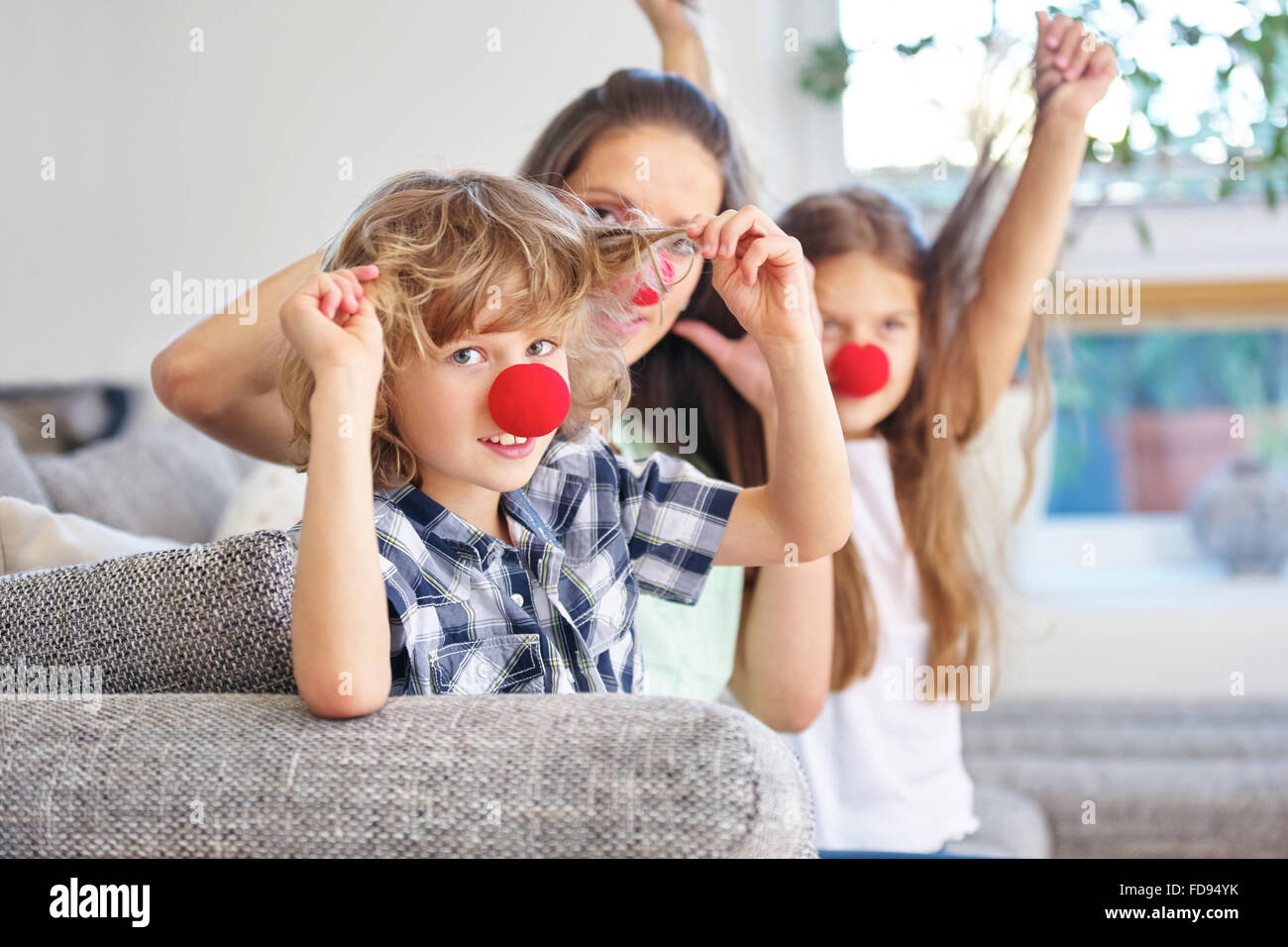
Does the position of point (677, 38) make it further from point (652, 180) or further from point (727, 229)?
point (727, 229)

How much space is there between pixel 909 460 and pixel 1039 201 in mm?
323

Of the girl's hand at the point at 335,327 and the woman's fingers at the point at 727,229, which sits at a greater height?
the woman's fingers at the point at 727,229

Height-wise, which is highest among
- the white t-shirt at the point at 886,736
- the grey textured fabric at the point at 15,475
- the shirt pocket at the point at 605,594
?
the grey textured fabric at the point at 15,475

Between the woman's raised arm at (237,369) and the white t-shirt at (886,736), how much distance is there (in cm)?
62

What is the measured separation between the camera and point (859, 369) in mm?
1177

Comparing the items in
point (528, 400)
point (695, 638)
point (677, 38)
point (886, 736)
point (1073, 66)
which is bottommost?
point (886, 736)

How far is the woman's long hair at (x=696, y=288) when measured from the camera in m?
1.12

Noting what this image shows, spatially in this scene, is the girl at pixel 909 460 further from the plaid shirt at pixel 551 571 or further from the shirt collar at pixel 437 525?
the shirt collar at pixel 437 525

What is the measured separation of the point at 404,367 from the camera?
2.52ft

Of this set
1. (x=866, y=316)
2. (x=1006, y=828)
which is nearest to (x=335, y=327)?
(x=866, y=316)

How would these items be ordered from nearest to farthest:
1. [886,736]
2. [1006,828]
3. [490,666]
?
1. [490,666]
2. [886,736]
3. [1006,828]

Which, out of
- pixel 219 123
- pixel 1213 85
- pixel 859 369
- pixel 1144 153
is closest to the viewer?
pixel 859 369

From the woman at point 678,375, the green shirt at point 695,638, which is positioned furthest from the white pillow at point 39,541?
the green shirt at point 695,638

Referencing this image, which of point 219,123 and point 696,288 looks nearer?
point 696,288
